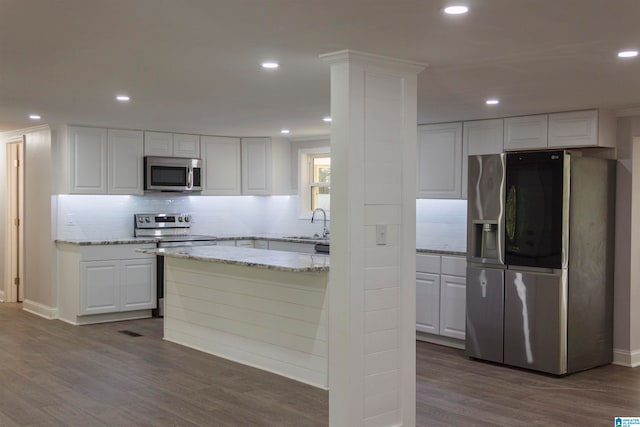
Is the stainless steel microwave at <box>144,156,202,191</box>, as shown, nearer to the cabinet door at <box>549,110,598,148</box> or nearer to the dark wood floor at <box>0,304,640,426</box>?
the dark wood floor at <box>0,304,640,426</box>

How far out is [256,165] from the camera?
862cm

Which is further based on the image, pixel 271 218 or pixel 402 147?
pixel 271 218

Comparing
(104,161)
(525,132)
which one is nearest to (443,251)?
(525,132)

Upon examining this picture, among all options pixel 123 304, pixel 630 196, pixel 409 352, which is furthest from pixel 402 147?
pixel 123 304

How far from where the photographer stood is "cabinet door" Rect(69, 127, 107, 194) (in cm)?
725

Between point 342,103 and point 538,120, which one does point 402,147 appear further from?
point 538,120

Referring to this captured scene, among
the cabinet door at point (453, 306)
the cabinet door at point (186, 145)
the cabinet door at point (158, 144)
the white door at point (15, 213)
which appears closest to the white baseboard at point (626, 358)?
the cabinet door at point (453, 306)

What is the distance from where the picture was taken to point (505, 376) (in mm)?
5211

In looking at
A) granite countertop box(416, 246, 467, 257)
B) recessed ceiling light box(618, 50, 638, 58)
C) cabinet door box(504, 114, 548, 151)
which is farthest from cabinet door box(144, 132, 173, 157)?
recessed ceiling light box(618, 50, 638, 58)

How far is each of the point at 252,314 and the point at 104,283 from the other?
2541mm

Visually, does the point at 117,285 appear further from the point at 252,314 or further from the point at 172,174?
the point at 252,314

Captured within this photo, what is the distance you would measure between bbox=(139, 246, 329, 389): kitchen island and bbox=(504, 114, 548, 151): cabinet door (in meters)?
2.19

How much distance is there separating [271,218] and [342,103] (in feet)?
18.5

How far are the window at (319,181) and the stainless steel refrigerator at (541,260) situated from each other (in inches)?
123
